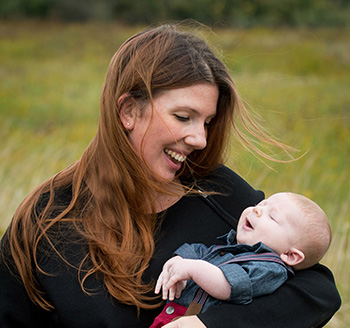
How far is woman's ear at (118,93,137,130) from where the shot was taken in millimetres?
2333

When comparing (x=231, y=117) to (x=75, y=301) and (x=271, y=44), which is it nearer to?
(x=75, y=301)

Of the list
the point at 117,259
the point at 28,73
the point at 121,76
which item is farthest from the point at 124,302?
the point at 28,73

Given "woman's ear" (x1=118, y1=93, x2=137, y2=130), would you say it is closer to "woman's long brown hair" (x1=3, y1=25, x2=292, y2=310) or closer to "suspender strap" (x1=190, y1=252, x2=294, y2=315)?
"woman's long brown hair" (x1=3, y1=25, x2=292, y2=310)

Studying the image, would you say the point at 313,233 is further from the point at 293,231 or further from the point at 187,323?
the point at 187,323

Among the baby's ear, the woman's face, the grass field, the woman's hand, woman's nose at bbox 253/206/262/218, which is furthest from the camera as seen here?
the grass field

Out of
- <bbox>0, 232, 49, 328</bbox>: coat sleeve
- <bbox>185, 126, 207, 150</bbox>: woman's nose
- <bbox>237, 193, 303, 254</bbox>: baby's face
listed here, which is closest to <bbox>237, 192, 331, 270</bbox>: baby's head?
<bbox>237, 193, 303, 254</bbox>: baby's face

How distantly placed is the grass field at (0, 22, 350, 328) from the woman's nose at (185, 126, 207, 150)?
0.48 metres

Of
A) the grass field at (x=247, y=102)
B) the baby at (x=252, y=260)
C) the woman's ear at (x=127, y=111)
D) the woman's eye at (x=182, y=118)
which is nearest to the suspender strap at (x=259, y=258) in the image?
the baby at (x=252, y=260)

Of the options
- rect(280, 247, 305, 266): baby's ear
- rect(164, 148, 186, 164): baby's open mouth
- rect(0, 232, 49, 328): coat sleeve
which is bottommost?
rect(0, 232, 49, 328): coat sleeve

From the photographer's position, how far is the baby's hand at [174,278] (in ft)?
6.46

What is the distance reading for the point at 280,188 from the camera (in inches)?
237

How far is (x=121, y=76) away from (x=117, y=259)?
758 millimetres

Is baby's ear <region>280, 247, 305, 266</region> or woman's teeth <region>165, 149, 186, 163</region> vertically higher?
woman's teeth <region>165, 149, 186, 163</region>

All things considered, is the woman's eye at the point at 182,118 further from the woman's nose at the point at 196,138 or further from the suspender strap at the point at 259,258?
the suspender strap at the point at 259,258
